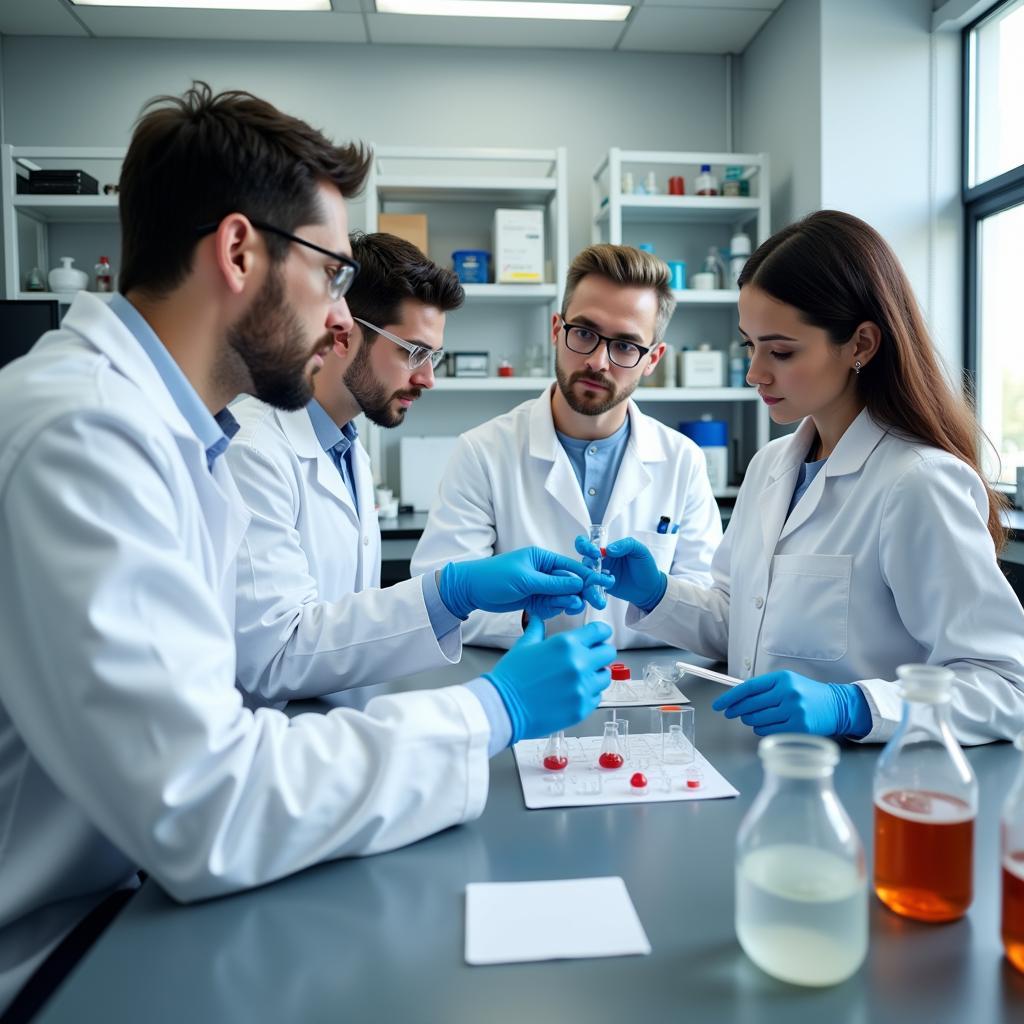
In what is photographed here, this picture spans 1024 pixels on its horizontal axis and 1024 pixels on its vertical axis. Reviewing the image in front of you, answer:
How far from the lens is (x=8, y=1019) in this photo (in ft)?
2.66

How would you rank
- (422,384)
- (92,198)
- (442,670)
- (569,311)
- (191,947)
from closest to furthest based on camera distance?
(191,947)
(442,670)
(422,384)
(569,311)
(92,198)

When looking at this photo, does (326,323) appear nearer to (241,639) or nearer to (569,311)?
(241,639)

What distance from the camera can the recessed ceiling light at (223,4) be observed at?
3.31m

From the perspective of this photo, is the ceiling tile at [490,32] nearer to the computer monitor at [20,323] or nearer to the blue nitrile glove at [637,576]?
the computer monitor at [20,323]

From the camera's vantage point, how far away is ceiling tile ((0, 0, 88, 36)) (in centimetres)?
338

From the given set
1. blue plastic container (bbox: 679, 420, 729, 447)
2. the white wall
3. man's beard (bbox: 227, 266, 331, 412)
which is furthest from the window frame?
man's beard (bbox: 227, 266, 331, 412)

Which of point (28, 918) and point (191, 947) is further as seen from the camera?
point (28, 918)

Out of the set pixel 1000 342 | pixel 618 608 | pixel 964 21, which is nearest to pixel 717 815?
pixel 618 608

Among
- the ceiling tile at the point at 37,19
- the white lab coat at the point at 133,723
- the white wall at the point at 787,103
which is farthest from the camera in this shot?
the ceiling tile at the point at 37,19

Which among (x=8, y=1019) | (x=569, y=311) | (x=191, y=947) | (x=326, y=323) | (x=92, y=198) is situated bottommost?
(x=8, y=1019)

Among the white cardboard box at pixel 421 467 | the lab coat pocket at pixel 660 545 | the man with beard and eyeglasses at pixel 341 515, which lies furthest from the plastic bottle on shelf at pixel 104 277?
the lab coat pocket at pixel 660 545

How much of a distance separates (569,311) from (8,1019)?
5.95 feet

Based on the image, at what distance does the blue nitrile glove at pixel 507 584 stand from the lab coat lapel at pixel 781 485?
31 cm

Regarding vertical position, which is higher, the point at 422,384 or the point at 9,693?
the point at 422,384
